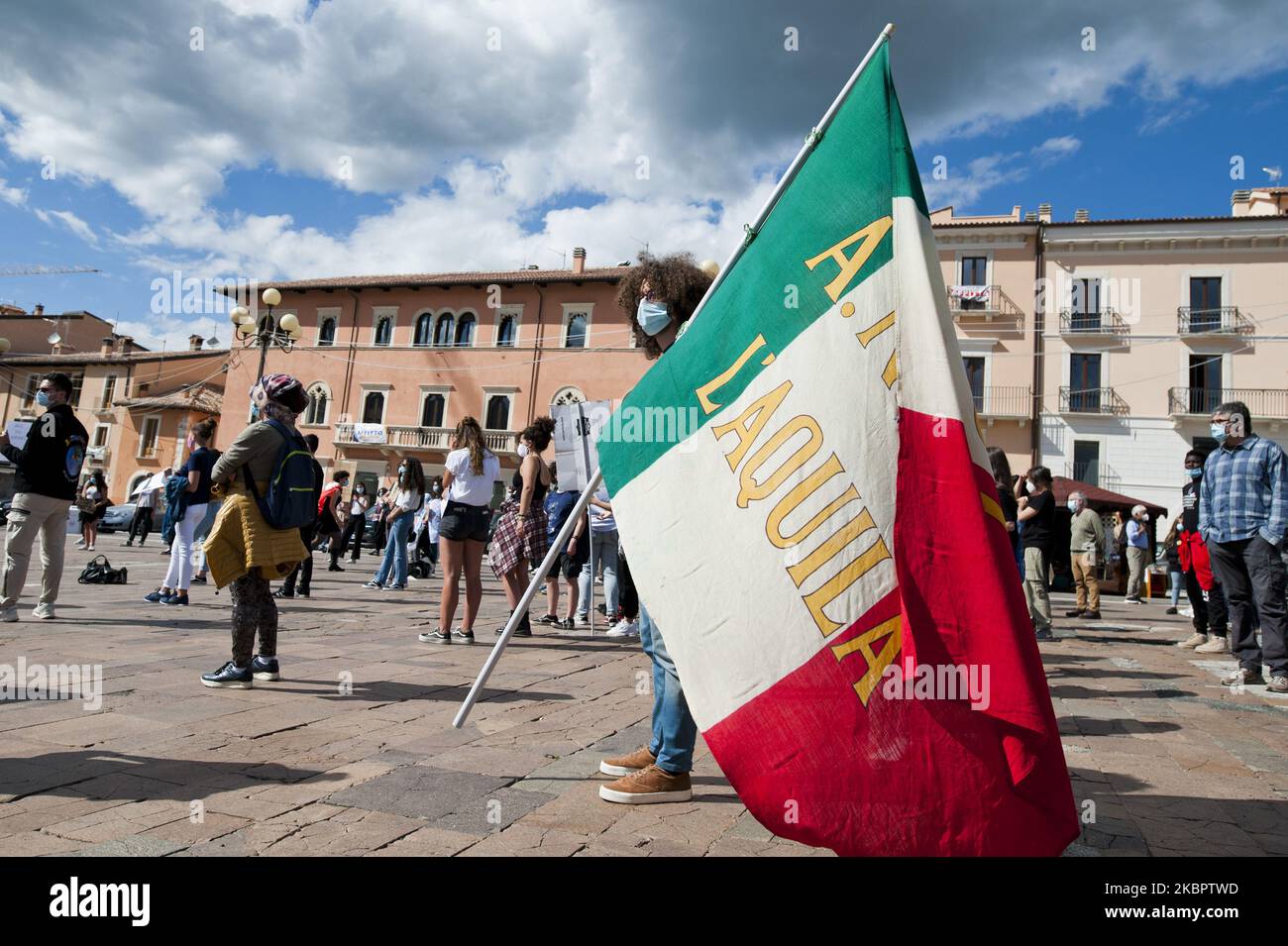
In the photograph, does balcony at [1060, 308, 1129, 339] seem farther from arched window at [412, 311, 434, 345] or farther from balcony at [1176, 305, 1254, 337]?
arched window at [412, 311, 434, 345]

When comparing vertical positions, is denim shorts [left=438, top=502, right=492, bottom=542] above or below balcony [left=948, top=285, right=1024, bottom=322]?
below

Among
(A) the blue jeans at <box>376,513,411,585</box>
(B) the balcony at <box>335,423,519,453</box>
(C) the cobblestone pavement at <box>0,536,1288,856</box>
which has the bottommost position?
(C) the cobblestone pavement at <box>0,536,1288,856</box>

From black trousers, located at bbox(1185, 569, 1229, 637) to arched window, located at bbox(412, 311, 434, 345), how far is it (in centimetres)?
3588

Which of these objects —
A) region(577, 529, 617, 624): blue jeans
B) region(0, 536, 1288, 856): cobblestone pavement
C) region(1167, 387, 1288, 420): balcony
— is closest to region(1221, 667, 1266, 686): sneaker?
region(0, 536, 1288, 856): cobblestone pavement

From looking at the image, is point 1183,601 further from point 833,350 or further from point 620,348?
point 620,348

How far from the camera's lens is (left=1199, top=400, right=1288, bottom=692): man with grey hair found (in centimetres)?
555

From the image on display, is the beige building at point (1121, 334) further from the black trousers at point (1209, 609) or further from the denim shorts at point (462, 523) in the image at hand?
the denim shorts at point (462, 523)

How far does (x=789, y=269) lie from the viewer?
8.24 ft

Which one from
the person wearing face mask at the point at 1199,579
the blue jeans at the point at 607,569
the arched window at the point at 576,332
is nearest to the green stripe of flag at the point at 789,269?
the blue jeans at the point at 607,569

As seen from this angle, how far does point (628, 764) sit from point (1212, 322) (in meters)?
34.6

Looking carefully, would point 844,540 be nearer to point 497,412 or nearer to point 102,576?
point 102,576

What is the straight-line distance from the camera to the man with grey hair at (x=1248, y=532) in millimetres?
5547

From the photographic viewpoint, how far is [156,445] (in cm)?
4534

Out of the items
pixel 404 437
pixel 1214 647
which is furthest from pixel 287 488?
pixel 404 437
